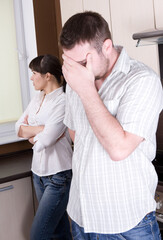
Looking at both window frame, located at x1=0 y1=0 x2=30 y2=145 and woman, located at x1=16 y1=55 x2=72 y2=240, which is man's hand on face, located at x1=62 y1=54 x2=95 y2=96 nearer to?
woman, located at x1=16 y1=55 x2=72 y2=240

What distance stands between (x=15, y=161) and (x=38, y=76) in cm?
80

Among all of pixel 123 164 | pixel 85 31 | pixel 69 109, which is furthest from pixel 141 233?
pixel 85 31

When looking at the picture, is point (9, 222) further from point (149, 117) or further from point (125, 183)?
point (149, 117)

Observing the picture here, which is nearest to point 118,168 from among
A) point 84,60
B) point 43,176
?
point 84,60

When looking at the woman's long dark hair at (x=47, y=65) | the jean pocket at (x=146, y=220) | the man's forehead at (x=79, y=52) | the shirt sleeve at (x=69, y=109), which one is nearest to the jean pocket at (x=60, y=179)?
the woman's long dark hair at (x=47, y=65)

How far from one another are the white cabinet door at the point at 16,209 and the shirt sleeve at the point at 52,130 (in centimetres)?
44

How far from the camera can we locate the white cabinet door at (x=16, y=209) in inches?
87.1

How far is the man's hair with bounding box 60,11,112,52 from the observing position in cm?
105

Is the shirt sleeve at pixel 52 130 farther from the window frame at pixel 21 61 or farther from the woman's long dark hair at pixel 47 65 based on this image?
the window frame at pixel 21 61

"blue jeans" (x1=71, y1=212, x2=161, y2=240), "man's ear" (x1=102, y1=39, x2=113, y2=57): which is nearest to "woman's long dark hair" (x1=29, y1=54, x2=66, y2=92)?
"man's ear" (x1=102, y1=39, x2=113, y2=57)

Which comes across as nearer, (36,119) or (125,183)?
(125,183)

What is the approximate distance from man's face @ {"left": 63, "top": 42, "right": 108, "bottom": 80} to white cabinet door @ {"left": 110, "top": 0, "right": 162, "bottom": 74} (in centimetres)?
88

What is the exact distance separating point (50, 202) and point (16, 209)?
416 millimetres

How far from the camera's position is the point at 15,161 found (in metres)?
2.54
